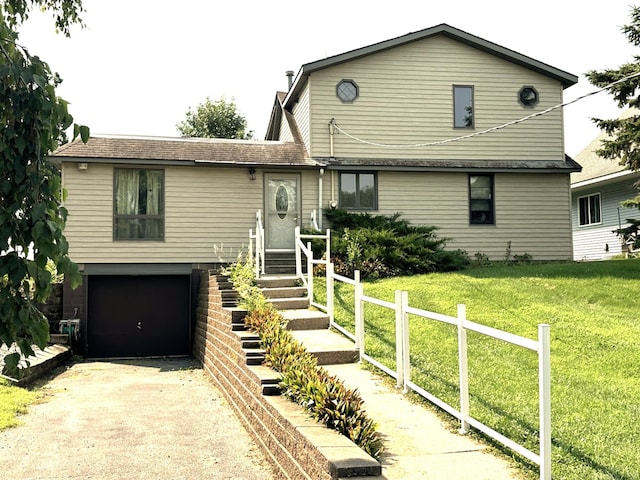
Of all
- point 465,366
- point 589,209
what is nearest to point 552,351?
point 465,366

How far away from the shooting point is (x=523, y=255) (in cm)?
1809

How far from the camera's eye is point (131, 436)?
25.8ft

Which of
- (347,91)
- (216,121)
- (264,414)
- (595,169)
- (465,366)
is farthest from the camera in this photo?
(216,121)

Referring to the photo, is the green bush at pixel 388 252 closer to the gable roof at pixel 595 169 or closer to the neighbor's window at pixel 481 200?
the neighbor's window at pixel 481 200

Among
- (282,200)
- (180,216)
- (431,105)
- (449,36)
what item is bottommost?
(180,216)

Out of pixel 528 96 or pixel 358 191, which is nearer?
pixel 358 191

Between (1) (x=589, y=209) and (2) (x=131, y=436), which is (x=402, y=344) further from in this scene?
(1) (x=589, y=209)

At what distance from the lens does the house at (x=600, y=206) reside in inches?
926

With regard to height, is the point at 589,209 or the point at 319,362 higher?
Result: the point at 589,209

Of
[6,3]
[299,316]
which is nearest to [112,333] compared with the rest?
[299,316]

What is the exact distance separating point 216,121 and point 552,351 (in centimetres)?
3668

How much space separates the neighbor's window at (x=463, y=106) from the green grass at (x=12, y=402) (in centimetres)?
1302

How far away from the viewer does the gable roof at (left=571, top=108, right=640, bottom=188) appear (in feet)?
76.3

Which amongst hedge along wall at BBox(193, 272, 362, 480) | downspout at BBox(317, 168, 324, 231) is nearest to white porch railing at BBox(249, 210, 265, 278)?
hedge along wall at BBox(193, 272, 362, 480)
